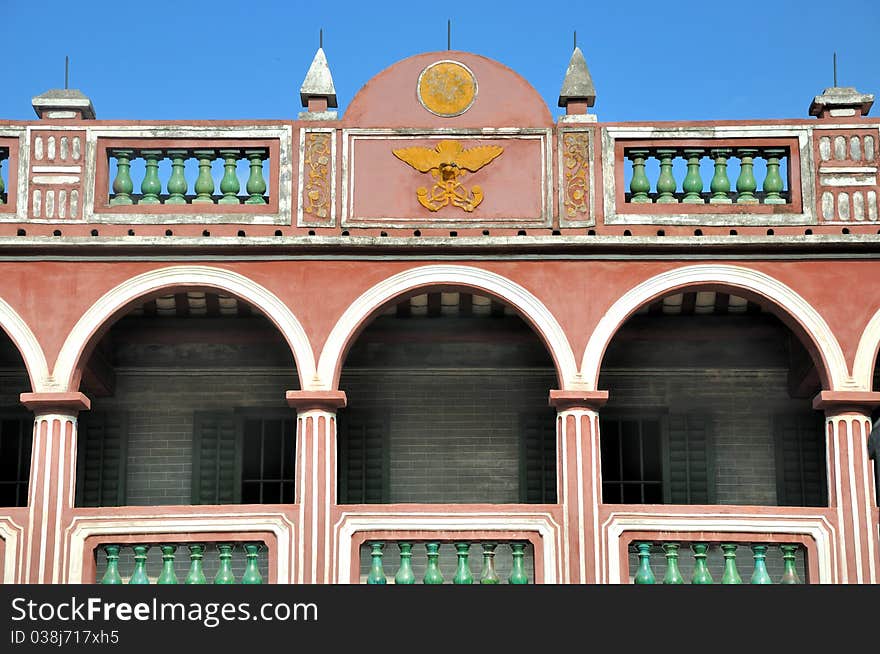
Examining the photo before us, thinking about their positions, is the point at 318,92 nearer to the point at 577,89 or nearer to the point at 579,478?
the point at 577,89

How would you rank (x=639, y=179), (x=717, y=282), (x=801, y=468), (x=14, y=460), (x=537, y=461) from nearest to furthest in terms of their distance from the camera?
1. (x=717, y=282)
2. (x=639, y=179)
3. (x=801, y=468)
4. (x=537, y=461)
5. (x=14, y=460)

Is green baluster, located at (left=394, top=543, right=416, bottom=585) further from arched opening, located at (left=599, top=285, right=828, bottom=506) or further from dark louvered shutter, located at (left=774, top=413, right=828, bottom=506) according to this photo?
dark louvered shutter, located at (left=774, top=413, right=828, bottom=506)

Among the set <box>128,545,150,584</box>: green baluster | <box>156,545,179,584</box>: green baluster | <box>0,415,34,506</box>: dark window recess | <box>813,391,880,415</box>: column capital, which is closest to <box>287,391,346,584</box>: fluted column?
<box>156,545,179,584</box>: green baluster

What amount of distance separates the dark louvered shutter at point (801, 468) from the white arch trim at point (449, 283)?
3150 millimetres

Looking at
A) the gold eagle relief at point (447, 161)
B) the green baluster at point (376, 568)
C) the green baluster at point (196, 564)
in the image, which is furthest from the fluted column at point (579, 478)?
the green baluster at point (196, 564)

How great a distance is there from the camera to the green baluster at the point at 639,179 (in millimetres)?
19094

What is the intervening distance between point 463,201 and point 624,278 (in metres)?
1.70

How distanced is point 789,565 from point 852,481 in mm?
956

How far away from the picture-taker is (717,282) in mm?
18812

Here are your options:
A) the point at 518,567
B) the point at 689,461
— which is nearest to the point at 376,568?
the point at 518,567

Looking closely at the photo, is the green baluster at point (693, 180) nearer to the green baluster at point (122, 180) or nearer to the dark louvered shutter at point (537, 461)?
the dark louvered shutter at point (537, 461)
